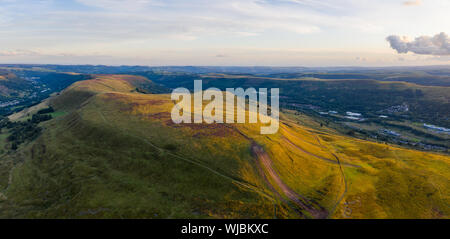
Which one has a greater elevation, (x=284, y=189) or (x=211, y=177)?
(x=211, y=177)

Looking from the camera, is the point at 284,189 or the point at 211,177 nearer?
the point at 284,189

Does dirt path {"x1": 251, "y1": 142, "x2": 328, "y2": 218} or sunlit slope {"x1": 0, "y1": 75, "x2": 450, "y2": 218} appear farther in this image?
sunlit slope {"x1": 0, "y1": 75, "x2": 450, "y2": 218}

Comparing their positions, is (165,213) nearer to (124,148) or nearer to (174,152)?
(174,152)
